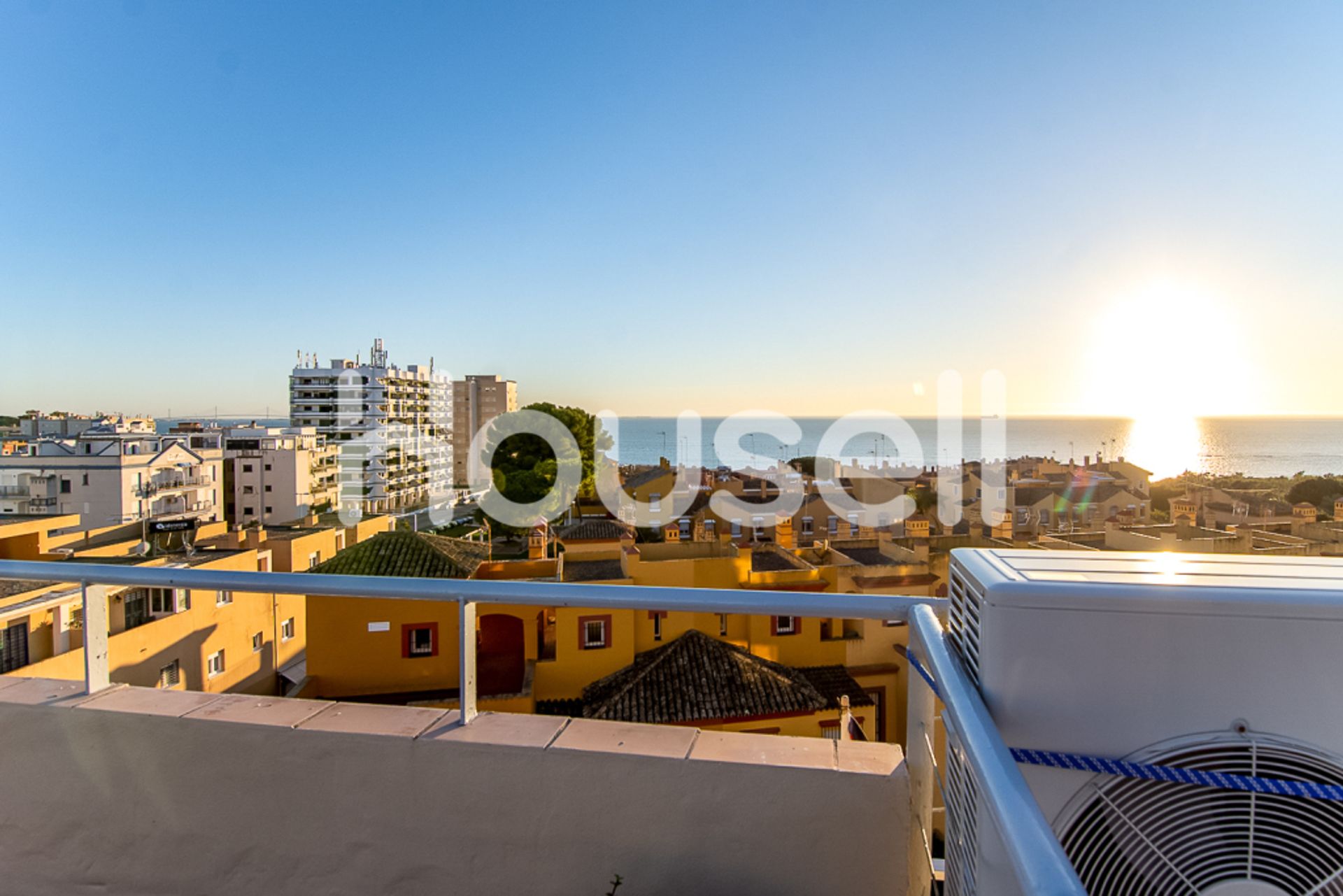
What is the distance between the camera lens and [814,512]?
28.9 meters

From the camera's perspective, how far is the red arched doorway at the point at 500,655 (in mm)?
11047

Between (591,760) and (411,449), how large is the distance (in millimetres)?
71282

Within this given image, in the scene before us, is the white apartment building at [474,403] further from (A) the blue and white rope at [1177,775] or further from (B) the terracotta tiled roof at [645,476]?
(A) the blue and white rope at [1177,775]

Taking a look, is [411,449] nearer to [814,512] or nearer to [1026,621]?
[814,512]

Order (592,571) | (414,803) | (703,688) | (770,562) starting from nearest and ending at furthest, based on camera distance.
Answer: (414,803)
(703,688)
(592,571)
(770,562)

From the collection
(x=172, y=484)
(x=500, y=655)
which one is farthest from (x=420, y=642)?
(x=172, y=484)

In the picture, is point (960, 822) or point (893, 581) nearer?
point (960, 822)

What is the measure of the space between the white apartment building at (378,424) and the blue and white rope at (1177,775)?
2452 inches

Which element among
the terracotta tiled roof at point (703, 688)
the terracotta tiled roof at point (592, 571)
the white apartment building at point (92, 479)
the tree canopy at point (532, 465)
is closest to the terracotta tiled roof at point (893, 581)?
the terracotta tiled roof at point (703, 688)

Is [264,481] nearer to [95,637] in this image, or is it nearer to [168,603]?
[168,603]

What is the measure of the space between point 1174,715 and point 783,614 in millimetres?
632

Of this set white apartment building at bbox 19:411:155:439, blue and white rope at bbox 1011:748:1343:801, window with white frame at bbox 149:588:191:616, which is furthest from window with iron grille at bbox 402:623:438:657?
white apartment building at bbox 19:411:155:439

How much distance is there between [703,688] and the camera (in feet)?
34.0

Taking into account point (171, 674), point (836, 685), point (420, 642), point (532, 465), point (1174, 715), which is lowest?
point (171, 674)
